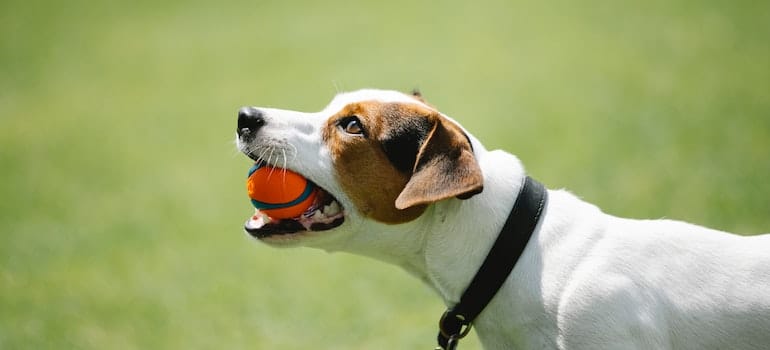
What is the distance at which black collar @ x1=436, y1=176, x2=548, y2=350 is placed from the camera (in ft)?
12.2

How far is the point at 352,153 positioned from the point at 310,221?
0.41m

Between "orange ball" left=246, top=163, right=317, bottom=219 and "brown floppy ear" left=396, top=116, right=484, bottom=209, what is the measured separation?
0.58 meters

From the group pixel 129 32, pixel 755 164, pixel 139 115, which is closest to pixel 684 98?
pixel 755 164

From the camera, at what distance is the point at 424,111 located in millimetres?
4027

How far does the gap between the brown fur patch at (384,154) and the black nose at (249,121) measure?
356mm

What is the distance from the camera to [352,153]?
4.01 metres

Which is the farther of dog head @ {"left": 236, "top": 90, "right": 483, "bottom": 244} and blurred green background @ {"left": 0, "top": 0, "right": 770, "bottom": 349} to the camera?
blurred green background @ {"left": 0, "top": 0, "right": 770, "bottom": 349}

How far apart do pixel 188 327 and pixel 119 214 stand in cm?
361

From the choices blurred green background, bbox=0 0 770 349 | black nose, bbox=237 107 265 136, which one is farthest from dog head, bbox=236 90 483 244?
blurred green background, bbox=0 0 770 349

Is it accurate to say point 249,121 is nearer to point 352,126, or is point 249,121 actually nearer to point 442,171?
point 352,126

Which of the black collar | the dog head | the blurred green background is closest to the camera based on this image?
the black collar

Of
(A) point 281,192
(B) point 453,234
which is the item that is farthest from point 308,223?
(B) point 453,234

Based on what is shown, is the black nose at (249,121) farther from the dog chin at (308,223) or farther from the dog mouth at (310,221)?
the dog chin at (308,223)

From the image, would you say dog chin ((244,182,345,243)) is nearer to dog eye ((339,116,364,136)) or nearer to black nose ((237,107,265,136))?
dog eye ((339,116,364,136))
